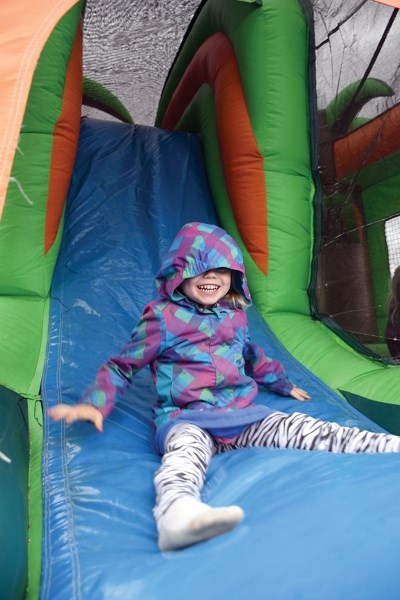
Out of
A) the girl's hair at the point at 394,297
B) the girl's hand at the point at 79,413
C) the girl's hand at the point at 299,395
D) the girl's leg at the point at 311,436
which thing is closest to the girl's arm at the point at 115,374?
the girl's hand at the point at 79,413

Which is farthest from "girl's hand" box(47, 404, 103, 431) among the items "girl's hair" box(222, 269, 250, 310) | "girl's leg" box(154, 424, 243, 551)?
"girl's hair" box(222, 269, 250, 310)

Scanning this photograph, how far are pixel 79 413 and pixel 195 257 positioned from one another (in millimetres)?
431

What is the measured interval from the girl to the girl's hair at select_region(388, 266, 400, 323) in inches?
16.5

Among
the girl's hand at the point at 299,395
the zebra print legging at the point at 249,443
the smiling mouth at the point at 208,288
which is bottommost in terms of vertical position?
the girl's hand at the point at 299,395

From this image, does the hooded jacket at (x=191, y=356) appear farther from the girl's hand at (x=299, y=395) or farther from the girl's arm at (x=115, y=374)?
the girl's hand at (x=299, y=395)

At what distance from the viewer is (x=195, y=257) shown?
1.33 m

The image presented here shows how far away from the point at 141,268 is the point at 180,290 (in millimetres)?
765

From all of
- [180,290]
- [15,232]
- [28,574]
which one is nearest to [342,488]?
[28,574]

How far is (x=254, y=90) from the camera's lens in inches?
82.0

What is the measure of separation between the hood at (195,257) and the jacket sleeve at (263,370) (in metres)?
0.20

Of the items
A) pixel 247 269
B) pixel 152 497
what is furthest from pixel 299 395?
pixel 247 269

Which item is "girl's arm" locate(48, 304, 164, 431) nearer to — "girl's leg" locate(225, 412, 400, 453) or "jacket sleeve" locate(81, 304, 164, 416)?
"jacket sleeve" locate(81, 304, 164, 416)

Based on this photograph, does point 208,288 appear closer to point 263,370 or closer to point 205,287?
point 205,287

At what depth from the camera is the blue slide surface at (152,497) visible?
652 mm
